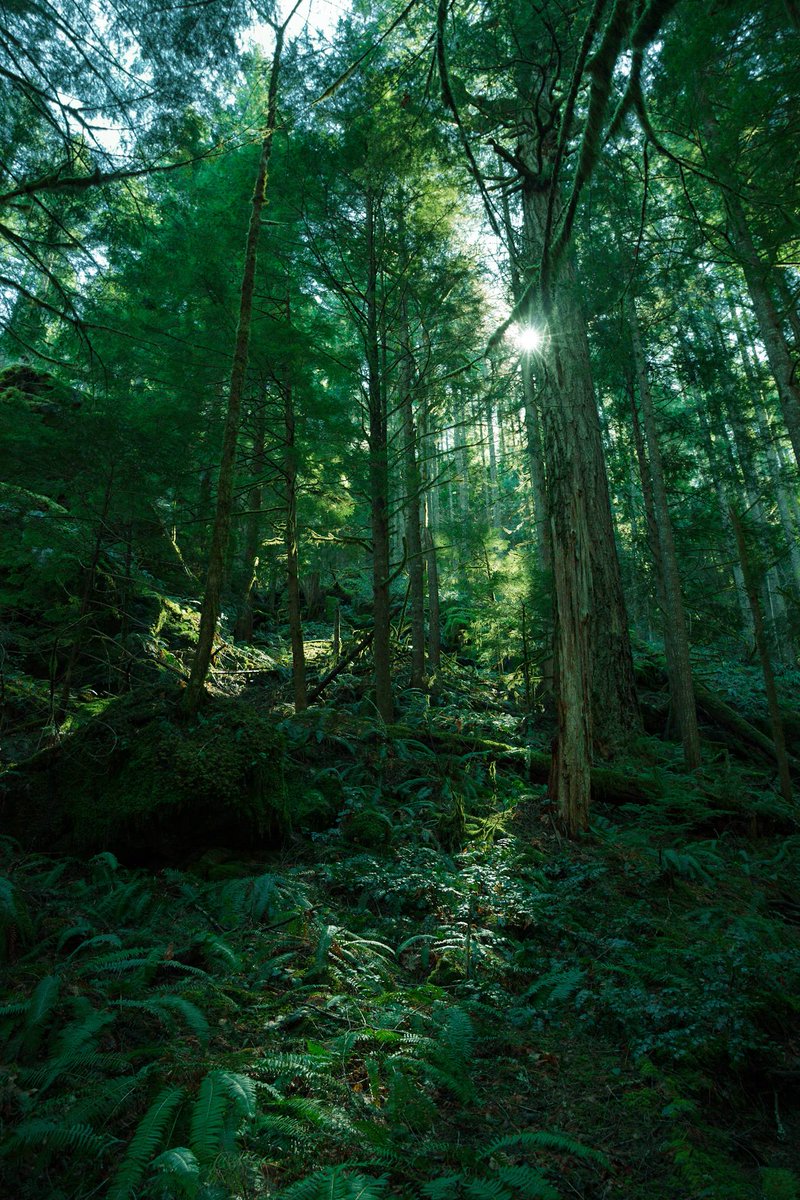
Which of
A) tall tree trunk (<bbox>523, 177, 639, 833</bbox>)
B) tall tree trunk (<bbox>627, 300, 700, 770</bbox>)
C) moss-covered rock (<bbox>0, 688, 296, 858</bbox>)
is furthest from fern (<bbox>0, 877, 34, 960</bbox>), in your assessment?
tall tree trunk (<bbox>627, 300, 700, 770</bbox>)

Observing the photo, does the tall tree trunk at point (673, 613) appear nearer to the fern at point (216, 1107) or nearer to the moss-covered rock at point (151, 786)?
the moss-covered rock at point (151, 786)

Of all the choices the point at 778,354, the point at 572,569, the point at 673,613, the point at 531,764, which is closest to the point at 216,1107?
the point at 572,569

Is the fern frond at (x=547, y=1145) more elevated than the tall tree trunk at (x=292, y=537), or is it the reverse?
the tall tree trunk at (x=292, y=537)

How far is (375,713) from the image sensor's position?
945 centimetres

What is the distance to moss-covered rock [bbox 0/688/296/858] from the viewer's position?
4742 mm

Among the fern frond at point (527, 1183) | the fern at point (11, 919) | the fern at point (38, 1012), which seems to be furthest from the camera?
the fern at point (11, 919)

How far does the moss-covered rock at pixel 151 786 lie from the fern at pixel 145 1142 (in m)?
2.91

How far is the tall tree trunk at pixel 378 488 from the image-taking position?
8.36m

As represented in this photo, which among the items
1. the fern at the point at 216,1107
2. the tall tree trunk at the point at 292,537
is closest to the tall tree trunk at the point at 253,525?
the tall tree trunk at the point at 292,537

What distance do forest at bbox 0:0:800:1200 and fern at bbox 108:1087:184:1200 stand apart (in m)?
0.01

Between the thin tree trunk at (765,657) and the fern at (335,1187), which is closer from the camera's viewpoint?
the fern at (335,1187)

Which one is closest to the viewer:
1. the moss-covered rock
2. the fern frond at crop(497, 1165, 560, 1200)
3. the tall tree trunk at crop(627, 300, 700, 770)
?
the fern frond at crop(497, 1165, 560, 1200)

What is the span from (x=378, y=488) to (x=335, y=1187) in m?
7.48

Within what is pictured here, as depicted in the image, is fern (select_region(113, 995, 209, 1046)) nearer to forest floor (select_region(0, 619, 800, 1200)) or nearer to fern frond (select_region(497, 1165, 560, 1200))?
forest floor (select_region(0, 619, 800, 1200))
